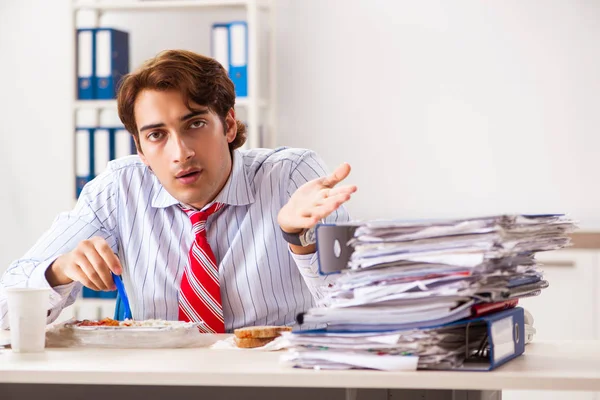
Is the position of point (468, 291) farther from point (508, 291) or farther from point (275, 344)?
point (275, 344)

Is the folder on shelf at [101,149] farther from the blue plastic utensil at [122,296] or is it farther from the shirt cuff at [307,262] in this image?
the shirt cuff at [307,262]

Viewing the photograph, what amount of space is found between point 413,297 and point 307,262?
22.1 inches

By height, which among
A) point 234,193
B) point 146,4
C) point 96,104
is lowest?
point 234,193

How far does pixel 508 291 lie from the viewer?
1206 mm

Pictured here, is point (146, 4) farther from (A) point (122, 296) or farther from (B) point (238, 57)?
(A) point (122, 296)

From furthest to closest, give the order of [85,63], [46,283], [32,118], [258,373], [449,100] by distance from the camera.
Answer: [32,118] < [449,100] < [85,63] < [46,283] < [258,373]

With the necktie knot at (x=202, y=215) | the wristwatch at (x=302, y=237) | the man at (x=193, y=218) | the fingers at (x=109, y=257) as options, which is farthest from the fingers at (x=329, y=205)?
the necktie knot at (x=202, y=215)

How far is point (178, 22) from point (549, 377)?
125 inches

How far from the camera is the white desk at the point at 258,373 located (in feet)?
3.46

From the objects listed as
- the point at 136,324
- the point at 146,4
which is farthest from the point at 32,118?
the point at 136,324

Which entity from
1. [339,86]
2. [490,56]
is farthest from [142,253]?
[490,56]

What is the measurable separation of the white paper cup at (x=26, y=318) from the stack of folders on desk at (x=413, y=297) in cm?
45

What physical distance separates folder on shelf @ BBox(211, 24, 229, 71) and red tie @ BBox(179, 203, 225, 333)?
1.81 metres

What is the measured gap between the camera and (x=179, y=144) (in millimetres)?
1921
